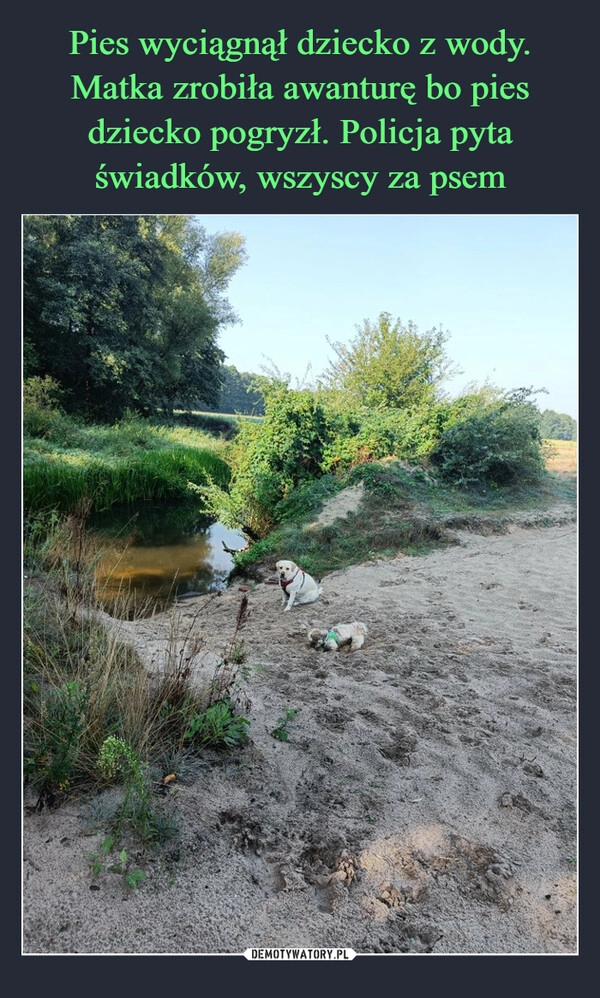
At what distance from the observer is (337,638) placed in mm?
4027

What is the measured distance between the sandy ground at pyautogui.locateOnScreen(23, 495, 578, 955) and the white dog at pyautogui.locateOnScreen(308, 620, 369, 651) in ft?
0.28

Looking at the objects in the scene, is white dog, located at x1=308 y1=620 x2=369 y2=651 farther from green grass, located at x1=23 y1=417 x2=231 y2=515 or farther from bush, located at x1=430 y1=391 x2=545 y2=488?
bush, located at x1=430 y1=391 x2=545 y2=488

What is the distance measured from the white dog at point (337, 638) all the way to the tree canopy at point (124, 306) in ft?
10.3

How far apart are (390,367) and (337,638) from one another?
5283 mm

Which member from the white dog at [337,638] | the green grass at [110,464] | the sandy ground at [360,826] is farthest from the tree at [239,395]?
the sandy ground at [360,826]

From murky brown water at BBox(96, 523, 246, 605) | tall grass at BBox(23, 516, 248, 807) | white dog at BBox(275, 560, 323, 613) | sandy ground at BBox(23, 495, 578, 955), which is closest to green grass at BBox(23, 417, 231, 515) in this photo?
murky brown water at BBox(96, 523, 246, 605)

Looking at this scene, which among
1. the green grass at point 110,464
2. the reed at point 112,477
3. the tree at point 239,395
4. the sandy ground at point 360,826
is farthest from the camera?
the tree at point 239,395

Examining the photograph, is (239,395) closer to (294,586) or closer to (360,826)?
(294,586)

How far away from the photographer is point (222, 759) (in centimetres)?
250

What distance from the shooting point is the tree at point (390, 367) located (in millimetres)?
7215

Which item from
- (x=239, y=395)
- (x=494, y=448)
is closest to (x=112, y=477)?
(x=239, y=395)

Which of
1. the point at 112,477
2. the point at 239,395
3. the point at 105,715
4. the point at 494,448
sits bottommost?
the point at 105,715

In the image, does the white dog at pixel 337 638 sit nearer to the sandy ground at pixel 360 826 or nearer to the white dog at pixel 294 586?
the sandy ground at pixel 360 826
